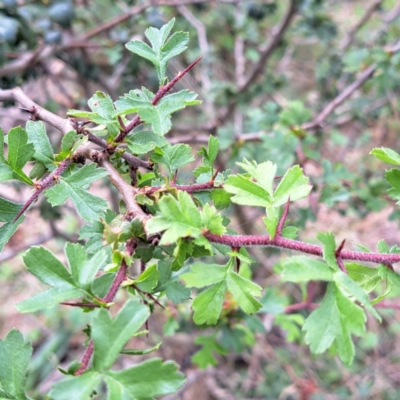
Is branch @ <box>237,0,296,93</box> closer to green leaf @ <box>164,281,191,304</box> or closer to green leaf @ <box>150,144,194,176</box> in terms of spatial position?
green leaf @ <box>150,144,194,176</box>

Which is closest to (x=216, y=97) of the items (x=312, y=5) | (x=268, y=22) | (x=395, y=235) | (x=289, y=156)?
(x=312, y=5)

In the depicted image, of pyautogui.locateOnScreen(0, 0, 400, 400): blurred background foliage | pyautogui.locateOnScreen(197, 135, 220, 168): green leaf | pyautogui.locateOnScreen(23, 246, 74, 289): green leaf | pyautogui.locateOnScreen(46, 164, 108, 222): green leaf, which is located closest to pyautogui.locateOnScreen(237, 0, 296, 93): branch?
pyautogui.locateOnScreen(0, 0, 400, 400): blurred background foliage

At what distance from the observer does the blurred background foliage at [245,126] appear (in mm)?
1346

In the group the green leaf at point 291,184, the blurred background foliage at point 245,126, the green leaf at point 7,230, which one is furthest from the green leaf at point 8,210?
the blurred background foliage at point 245,126

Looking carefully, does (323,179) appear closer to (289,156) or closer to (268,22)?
(289,156)

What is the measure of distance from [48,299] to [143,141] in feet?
0.86

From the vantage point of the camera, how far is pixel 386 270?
1.83 ft

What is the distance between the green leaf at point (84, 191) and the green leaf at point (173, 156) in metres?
0.09

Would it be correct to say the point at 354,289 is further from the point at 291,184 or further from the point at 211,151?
the point at 211,151

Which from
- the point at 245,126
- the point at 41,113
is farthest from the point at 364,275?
the point at 245,126

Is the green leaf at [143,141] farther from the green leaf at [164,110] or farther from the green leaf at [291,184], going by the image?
the green leaf at [291,184]

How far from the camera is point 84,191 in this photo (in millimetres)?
587

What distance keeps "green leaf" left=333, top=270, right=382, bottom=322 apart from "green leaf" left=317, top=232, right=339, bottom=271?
1 cm

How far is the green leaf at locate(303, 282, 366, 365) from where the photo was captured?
1.61ft
